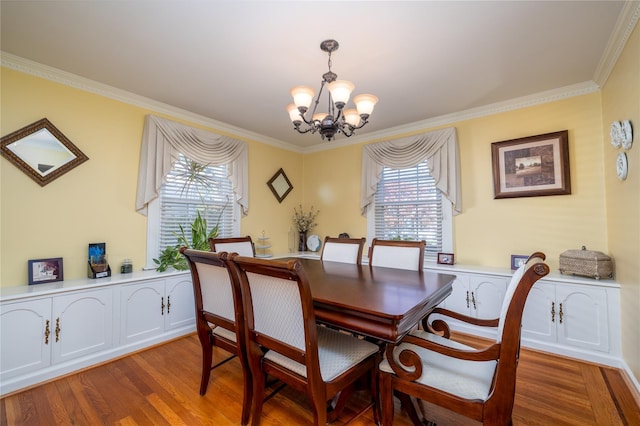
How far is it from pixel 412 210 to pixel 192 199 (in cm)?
279

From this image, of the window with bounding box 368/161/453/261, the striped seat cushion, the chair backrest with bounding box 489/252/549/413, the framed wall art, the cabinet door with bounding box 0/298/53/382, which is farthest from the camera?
the window with bounding box 368/161/453/261

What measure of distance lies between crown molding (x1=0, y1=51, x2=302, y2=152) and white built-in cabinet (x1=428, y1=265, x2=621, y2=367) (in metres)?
3.43

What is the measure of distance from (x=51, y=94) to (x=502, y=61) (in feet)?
12.6

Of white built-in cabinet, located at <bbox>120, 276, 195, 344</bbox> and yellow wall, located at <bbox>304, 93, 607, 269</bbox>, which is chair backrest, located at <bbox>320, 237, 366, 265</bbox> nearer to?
yellow wall, located at <bbox>304, 93, 607, 269</bbox>

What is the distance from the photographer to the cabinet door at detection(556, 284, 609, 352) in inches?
92.3

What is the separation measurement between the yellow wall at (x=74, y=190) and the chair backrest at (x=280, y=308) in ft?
6.68

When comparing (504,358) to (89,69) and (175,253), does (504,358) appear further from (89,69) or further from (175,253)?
(89,69)

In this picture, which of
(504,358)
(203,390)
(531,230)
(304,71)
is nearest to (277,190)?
(304,71)

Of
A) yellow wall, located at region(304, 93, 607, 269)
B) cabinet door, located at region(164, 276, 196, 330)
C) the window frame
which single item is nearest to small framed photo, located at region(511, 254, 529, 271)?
yellow wall, located at region(304, 93, 607, 269)

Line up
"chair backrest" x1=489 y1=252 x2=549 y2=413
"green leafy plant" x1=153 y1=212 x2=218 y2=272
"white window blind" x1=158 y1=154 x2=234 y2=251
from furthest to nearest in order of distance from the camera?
"white window blind" x1=158 y1=154 x2=234 y2=251 → "green leafy plant" x1=153 y1=212 x2=218 y2=272 → "chair backrest" x1=489 y1=252 x2=549 y2=413

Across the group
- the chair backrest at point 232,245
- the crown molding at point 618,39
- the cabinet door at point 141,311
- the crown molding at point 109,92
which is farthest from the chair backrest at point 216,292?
the crown molding at point 618,39

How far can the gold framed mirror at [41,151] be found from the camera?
2.25 meters

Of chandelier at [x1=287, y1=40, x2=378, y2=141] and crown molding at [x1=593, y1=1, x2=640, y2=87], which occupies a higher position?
crown molding at [x1=593, y1=1, x2=640, y2=87]

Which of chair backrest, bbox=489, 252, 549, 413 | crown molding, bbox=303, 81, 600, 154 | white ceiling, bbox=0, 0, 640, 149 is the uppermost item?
white ceiling, bbox=0, 0, 640, 149
